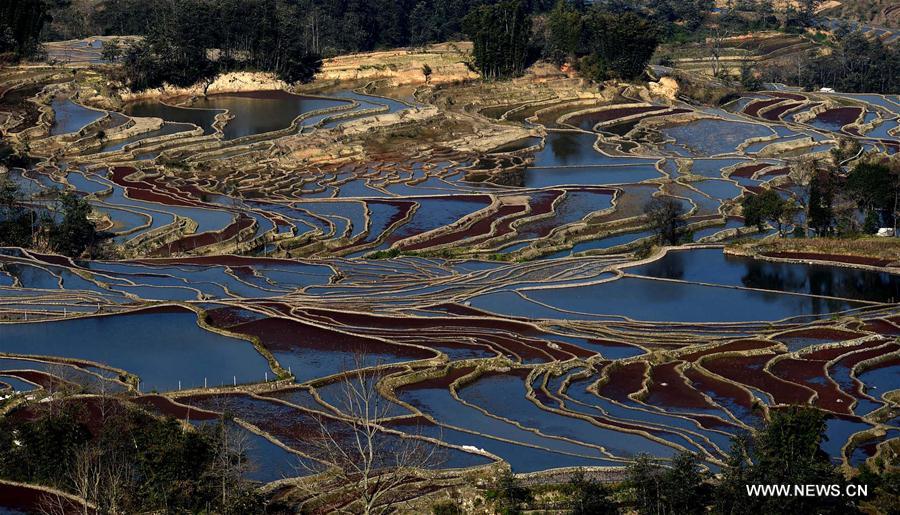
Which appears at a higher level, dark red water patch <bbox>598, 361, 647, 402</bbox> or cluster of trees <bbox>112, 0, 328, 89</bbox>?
cluster of trees <bbox>112, 0, 328, 89</bbox>

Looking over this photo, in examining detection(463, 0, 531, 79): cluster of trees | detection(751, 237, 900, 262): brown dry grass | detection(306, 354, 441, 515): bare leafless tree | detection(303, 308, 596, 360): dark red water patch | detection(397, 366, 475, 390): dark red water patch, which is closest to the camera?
detection(306, 354, 441, 515): bare leafless tree

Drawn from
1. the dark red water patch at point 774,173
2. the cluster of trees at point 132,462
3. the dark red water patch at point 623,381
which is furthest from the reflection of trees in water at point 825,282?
the cluster of trees at point 132,462

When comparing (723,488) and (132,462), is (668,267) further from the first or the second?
(132,462)

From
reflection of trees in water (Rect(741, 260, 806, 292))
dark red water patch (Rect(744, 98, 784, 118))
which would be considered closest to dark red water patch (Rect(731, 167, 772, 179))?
dark red water patch (Rect(744, 98, 784, 118))

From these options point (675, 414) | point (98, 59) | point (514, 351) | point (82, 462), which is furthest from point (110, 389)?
point (98, 59)

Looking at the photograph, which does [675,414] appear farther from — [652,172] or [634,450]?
[652,172]

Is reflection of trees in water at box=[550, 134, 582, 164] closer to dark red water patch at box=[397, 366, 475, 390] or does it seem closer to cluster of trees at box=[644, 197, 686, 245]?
cluster of trees at box=[644, 197, 686, 245]
